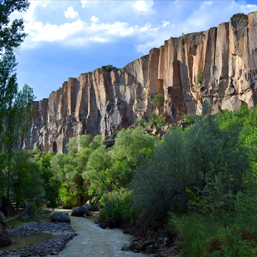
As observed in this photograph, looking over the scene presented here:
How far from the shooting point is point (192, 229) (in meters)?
10.2

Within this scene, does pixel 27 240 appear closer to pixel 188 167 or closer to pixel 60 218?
pixel 60 218

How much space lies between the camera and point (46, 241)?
15.2 m

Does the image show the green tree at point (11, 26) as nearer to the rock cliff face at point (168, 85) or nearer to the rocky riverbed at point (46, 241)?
the rocky riverbed at point (46, 241)

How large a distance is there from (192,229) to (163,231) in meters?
3.65

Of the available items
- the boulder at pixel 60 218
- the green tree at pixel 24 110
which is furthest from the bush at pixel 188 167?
the green tree at pixel 24 110

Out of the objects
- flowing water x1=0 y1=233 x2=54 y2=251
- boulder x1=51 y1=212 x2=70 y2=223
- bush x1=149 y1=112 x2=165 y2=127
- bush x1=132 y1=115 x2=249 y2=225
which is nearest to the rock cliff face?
bush x1=149 y1=112 x2=165 y2=127

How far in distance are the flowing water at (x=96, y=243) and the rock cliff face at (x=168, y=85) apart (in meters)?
21.1

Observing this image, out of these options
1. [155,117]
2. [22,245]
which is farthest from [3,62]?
[155,117]

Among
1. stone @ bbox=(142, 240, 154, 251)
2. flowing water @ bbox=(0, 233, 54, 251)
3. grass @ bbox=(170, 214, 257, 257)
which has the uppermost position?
grass @ bbox=(170, 214, 257, 257)

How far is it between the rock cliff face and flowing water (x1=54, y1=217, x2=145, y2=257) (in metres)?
21.1

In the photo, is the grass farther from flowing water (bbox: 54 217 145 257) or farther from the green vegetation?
the green vegetation

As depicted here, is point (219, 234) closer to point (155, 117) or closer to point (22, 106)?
point (22, 106)

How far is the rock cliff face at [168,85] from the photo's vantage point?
129 ft

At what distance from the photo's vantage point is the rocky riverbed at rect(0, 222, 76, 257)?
12.7 metres
